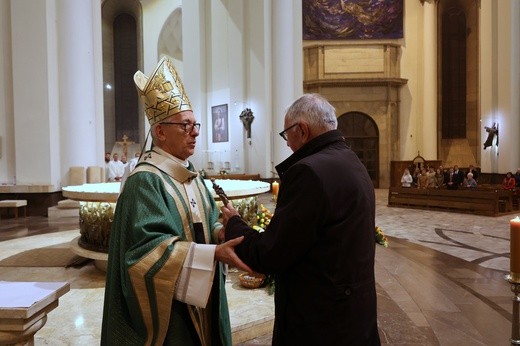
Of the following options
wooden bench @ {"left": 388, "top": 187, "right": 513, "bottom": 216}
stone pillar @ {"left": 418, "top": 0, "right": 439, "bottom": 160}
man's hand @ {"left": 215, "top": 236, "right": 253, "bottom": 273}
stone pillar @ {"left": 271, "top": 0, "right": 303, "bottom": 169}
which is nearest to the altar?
man's hand @ {"left": 215, "top": 236, "right": 253, "bottom": 273}

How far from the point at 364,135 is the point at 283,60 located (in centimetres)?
807

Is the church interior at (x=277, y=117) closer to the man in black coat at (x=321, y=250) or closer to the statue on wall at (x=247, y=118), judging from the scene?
the statue on wall at (x=247, y=118)

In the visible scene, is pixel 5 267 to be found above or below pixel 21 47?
below

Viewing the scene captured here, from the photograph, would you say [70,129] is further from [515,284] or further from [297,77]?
[515,284]

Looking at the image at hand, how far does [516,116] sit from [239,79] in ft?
34.5

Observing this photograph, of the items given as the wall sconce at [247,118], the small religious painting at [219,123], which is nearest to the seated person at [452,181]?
the wall sconce at [247,118]

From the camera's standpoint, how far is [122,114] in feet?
71.9

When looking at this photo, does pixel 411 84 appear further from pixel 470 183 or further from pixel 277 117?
pixel 277 117

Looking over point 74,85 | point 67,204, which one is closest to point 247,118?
point 74,85

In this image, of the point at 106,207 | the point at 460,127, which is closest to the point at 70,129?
the point at 106,207

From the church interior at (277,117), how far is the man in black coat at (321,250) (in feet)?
3.20

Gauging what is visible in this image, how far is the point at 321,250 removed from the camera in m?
1.61

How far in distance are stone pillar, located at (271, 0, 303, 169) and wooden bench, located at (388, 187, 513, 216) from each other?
3.97m

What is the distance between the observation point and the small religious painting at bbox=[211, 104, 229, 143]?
16.4 metres
